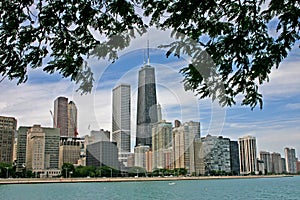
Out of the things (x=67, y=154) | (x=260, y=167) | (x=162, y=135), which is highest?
(x=67, y=154)

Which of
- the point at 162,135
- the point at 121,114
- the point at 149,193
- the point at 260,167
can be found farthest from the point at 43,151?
the point at 121,114

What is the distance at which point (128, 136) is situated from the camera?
18.0ft

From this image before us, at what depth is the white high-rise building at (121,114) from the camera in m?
4.85

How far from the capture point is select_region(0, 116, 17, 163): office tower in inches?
3651

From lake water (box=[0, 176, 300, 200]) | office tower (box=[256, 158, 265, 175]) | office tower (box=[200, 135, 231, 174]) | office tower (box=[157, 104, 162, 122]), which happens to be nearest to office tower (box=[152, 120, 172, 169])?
office tower (box=[157, 104, 162, 122])

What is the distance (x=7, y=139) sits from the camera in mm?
97062

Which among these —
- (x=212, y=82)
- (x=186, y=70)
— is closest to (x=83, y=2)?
(x=186, y=70)

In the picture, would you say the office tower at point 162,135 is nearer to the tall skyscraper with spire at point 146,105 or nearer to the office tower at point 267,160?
the tall skyscraper with spire at point 146,105

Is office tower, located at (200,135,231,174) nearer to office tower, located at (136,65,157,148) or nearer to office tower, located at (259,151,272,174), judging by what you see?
office tower, located at (136,65,157,148)

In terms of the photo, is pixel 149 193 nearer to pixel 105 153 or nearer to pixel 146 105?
pixel 146 105

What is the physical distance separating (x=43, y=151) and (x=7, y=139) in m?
11.1

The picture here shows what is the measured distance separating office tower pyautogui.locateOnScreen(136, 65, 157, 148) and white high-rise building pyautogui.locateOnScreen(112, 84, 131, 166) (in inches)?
7.6

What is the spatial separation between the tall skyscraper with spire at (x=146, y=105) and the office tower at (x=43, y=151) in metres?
88.7

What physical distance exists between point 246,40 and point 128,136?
235cm
